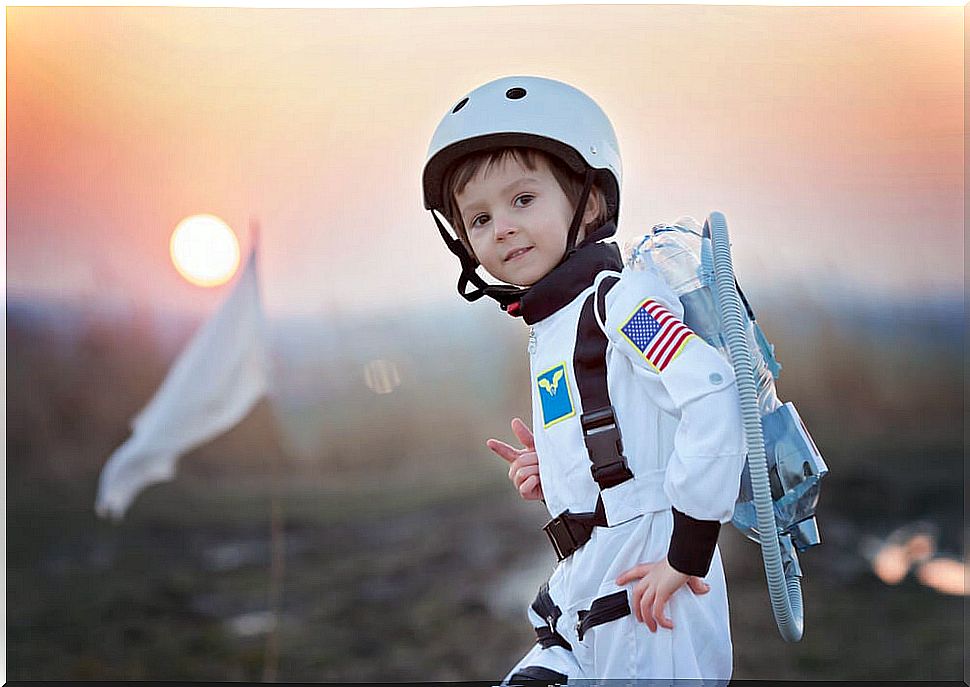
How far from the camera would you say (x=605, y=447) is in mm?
2854

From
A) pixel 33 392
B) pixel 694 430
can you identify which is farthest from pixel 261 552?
pixel 694 430

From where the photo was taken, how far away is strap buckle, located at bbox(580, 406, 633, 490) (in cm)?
285

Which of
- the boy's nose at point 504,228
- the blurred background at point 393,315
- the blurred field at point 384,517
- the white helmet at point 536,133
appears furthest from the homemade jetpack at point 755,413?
the blurred field at point 384,517

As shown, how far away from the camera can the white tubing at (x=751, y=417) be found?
2.65 m

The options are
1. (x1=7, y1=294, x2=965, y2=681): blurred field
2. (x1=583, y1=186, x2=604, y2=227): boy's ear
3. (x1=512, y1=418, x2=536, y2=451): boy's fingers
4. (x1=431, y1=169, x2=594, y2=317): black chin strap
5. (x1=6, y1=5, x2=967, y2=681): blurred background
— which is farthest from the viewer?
(x1=7, y1=294, x2=965, y2=681): blurred field

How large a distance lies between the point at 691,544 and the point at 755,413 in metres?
0.37

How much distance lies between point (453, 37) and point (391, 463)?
6.76ft

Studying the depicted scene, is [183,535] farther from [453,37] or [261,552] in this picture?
[453,37]

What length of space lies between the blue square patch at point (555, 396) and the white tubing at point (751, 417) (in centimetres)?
43

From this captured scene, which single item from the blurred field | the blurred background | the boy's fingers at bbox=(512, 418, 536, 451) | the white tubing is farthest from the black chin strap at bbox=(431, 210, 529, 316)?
the blurred field

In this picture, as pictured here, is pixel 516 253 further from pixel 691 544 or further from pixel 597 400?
pixel 691 544

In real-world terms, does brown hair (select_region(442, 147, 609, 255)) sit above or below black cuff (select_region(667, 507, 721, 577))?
above

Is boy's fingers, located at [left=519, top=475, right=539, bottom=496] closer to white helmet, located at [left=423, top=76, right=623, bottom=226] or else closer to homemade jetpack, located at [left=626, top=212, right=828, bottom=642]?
homemade jetpack, located at [left=626, top=212, right=828, bottom=642]

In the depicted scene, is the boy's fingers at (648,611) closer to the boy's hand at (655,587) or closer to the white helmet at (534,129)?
the boy's hand at (655,587)
